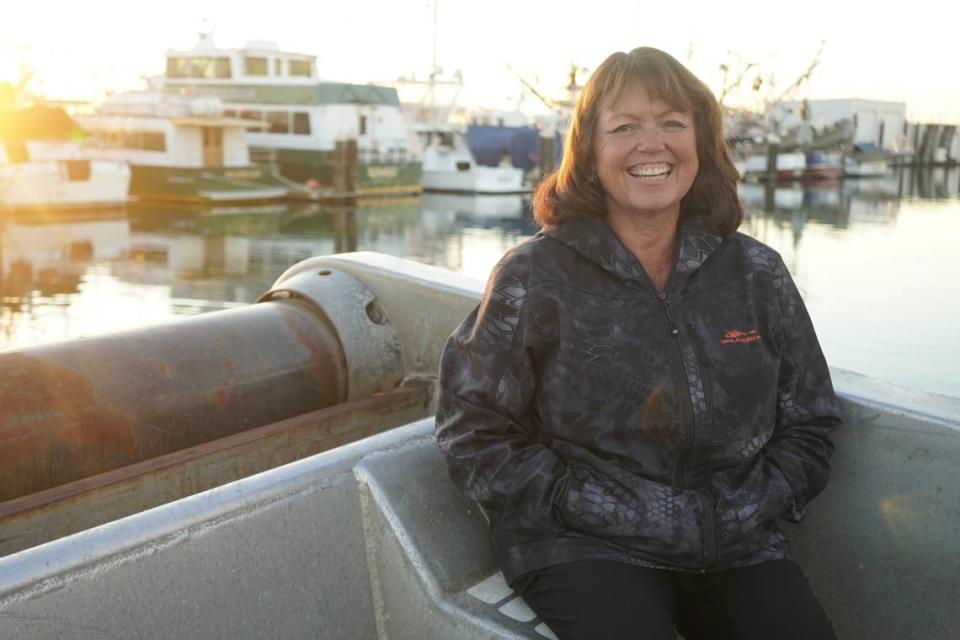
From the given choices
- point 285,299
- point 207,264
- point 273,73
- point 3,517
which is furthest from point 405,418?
point 273,73

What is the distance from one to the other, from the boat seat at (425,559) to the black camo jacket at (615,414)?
9 cm

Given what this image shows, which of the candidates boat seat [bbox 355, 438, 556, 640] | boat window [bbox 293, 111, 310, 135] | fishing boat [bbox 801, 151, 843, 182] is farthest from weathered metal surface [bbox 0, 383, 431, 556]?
fishing boat [bbox 801, 151, 843, 182]

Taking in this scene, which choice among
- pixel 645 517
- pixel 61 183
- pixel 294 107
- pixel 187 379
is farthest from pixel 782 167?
pixel 645 517

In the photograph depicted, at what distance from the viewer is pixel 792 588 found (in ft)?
6.78

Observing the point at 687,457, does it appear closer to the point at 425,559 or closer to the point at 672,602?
the point at 672,602

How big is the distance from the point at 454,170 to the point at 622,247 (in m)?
34.3

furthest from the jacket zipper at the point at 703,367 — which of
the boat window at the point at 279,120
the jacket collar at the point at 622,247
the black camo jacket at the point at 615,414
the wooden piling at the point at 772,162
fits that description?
the wooden piling at the point at 772,162

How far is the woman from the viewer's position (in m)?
2.01

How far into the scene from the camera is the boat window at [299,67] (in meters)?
32.6

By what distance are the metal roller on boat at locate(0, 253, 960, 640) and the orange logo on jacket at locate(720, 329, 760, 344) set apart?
39 cm

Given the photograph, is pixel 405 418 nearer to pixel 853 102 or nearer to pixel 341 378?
pixel 341 378

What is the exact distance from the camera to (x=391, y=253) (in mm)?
18156

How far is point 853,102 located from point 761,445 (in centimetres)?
9091

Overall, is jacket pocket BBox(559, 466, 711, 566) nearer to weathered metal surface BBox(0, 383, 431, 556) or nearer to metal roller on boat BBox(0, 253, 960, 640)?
metal roller on boat BBox(0, 253, 960, 640)
